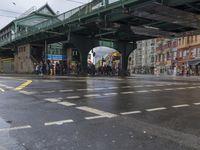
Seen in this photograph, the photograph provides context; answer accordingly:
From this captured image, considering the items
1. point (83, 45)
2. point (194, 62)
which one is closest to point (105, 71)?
point (83, 45)

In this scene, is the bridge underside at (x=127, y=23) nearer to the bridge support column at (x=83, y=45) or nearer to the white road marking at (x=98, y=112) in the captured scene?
the bridge support column at (x=83, y=45)

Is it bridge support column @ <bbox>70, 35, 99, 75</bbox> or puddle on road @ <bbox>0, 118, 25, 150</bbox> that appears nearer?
puddle on road @ <bbox>0, 118, 25, 150</bbox>

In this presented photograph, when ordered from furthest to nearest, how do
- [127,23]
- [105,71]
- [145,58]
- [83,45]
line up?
[145,58], [105,71], [83,45], [127,23]

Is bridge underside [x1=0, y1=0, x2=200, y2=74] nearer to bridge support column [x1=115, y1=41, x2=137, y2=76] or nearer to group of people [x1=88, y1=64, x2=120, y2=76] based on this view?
bridge support column [x1=115, y1=41, x2=137, y2=76]

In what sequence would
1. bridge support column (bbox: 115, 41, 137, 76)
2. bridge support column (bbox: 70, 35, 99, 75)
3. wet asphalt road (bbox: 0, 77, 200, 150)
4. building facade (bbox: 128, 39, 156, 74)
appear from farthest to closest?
building facade (bbox: 128, 39, 156, 74) → bridge support column (bbox: 115, 41, 137, 76) → bridge support column (bbox: 70, 35, 99, 75) → wet asphalt road (bbox: 0, 77, 200, 150)

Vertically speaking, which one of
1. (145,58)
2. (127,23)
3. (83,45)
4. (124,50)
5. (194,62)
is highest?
(127,23)

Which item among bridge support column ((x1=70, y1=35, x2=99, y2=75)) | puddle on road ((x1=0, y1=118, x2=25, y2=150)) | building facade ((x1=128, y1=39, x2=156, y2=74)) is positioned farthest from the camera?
building facade ((x1=128, y1=39, x2=156, y2=74))

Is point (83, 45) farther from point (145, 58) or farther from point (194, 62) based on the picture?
point (145, 58)

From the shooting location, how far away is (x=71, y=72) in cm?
5228

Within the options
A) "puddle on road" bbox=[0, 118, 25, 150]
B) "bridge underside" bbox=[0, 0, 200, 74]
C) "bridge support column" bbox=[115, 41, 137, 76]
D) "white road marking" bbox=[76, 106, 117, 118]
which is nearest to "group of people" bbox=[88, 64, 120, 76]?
"bridge support column" bbox=[115, 41, 137, 76]

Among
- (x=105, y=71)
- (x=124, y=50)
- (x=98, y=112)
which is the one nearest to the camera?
(x=98, y=112)

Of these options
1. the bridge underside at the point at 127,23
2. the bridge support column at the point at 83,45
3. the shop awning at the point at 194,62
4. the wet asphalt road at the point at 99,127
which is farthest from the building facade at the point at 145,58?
the wet asphalt road at the point at 99,127

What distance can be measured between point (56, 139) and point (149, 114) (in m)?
3.31

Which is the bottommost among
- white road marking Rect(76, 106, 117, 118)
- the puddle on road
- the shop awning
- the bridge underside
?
the puddle on road
